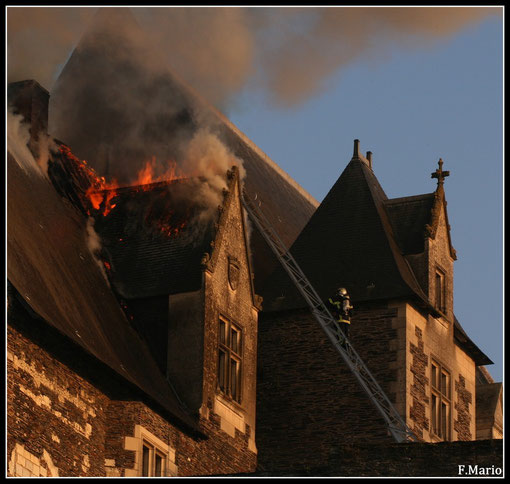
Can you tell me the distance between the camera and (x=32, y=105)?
3556 cm

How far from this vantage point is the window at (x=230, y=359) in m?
35.1

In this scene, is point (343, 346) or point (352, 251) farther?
point (352, 251)

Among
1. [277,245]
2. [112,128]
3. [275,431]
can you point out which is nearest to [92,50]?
[112,128]

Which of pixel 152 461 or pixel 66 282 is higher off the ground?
pixel 66 282

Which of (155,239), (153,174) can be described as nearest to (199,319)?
(155,239)

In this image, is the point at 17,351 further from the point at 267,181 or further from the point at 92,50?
the point at 267,181

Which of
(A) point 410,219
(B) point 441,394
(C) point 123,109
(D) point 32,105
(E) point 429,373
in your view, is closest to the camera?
(D) point 32,105

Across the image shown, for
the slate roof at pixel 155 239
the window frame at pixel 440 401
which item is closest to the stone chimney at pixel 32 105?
the slate roof at pixel 155 239

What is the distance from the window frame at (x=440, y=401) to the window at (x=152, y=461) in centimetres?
891

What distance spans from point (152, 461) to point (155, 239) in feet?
19.5

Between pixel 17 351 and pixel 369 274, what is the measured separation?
13.0m

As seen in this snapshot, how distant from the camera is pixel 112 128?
131ft

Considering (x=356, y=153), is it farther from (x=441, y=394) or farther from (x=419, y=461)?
(x=419, y=461)

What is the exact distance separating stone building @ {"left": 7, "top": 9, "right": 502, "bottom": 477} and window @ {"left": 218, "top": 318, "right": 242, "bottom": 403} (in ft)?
0.13
